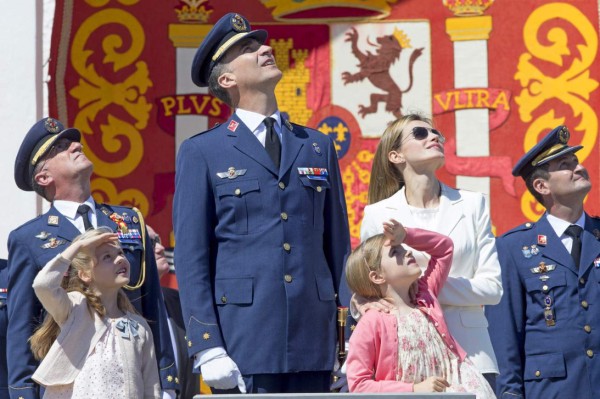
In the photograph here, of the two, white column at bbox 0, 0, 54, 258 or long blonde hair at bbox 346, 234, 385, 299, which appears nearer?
long blonde hair at bbox 346, 234, 385, 299

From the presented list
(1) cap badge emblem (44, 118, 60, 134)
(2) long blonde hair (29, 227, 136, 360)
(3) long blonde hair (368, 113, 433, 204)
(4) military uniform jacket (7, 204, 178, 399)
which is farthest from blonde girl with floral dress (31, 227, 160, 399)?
(3) long blonde hair (368, 113, 433, 204)

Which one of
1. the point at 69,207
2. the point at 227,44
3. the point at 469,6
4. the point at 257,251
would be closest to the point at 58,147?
the point at 69,207

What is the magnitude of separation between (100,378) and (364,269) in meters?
1.02

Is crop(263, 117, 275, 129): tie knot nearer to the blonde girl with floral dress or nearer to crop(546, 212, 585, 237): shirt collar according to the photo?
the blonde girl with floral dress

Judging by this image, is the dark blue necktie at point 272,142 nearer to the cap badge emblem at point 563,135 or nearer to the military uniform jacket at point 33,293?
the military uniform jacket at point 33,293

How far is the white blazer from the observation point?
6.28 metres

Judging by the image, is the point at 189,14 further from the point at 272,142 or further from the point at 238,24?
the point at 272,142

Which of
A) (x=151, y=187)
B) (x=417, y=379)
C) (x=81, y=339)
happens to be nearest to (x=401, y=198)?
(x=417, y=379)

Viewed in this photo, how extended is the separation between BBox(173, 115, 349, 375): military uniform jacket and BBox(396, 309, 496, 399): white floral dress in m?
0.27

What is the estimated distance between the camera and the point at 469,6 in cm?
961

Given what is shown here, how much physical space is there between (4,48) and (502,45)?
9.00ft

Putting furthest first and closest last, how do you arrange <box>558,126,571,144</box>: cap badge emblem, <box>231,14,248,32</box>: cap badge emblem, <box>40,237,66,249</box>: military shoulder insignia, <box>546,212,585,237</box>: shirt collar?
1. <box>558,126,571,144</box>: cap badge emblem
2. <box>546,212,585,237</box>: shirt collar
3. <box>40,237,66,249</box>: military shoulder insignia
4. <box>231,14,248,32</box>: cap badge emblem

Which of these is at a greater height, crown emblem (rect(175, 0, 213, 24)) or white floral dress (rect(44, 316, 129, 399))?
crown emblem (rect(175, 0, 213, 24))

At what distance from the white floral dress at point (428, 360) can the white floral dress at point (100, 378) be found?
1021 mm
